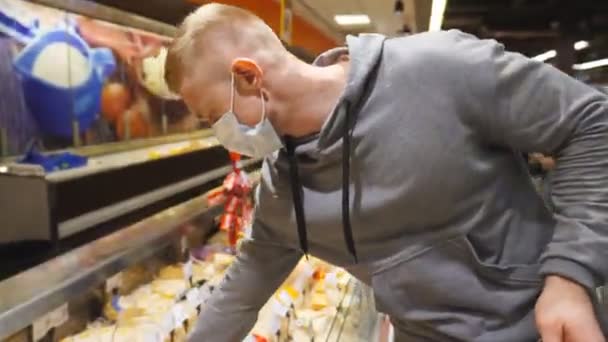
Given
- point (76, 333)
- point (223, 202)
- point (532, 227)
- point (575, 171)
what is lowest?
point (76, 333)

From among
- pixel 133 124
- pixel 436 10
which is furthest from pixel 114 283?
pixel 436 10

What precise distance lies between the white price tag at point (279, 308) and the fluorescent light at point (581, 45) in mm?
5466

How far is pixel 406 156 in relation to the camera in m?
1.05

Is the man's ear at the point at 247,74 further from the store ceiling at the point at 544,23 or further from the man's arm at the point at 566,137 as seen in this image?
the store ceiling at the point at 544,23

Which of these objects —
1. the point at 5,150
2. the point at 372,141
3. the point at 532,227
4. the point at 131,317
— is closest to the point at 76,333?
the point at 131,317

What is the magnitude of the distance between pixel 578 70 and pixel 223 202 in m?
5.34

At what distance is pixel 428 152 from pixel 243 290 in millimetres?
559

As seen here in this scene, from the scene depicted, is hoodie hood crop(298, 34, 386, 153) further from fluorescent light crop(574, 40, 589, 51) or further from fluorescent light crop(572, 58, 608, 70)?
fluorescent light crop(572, 58, 608, 70)

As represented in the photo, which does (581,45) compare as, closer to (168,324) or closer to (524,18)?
(524,18)

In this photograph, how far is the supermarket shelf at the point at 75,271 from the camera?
1249 millimetres

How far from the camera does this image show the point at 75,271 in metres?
1.51

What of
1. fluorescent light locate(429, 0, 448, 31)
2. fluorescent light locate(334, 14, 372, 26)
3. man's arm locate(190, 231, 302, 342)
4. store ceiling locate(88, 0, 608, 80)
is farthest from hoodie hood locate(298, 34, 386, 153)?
fluorescent light locate(334, 14, 372, 26)

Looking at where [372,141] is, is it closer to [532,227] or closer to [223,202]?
[532,227]

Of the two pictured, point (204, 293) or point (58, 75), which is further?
point (58, 75)
